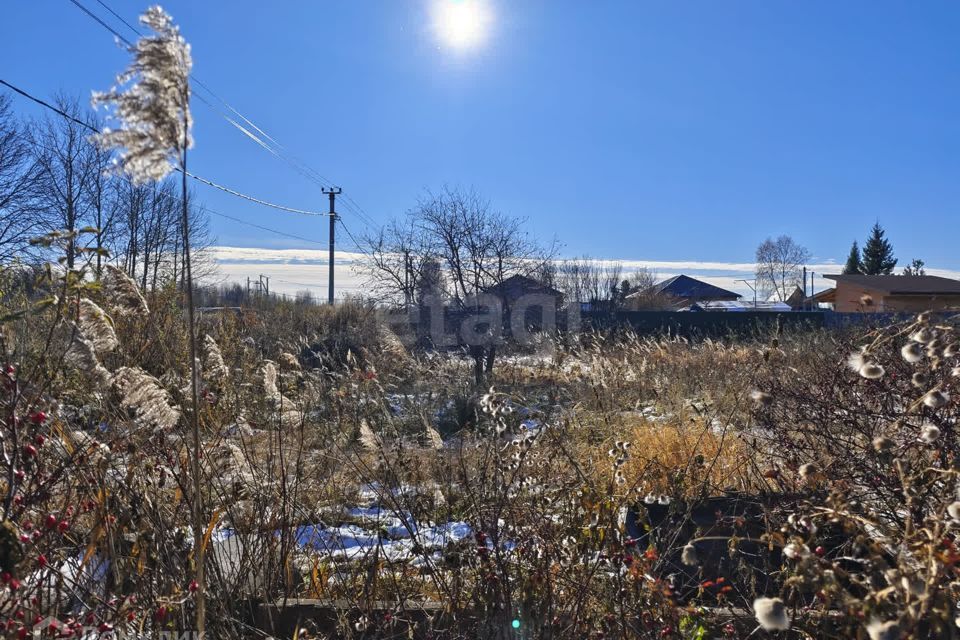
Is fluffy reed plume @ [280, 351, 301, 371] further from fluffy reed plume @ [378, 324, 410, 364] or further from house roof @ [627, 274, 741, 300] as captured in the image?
house roof @ [627, 274, 741, 300]

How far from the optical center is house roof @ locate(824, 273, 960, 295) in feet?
113

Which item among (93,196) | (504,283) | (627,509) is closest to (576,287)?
(504,283)

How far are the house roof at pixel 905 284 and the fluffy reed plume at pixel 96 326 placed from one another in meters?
36.9

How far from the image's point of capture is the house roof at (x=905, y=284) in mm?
34344

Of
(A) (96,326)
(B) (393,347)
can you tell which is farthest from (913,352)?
(B) (393,347)

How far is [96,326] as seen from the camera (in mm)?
2033

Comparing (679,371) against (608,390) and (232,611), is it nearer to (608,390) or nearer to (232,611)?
(608,390)

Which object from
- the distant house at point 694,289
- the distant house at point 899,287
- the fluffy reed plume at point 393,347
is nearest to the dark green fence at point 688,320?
the fluffy reed plume at point 393,347

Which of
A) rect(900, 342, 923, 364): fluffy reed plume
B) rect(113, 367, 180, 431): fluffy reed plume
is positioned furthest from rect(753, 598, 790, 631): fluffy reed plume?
rect(113, 367, 180, 431): fluffy reed plume

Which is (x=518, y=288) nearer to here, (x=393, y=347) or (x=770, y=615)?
(x=393, y=347)

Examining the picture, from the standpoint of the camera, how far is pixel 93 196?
22.1 m

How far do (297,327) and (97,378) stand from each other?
55.4ft

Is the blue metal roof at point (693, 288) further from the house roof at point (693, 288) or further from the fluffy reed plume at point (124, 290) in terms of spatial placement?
the fluffy reed plume at point (124, 290)

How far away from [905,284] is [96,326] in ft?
135
